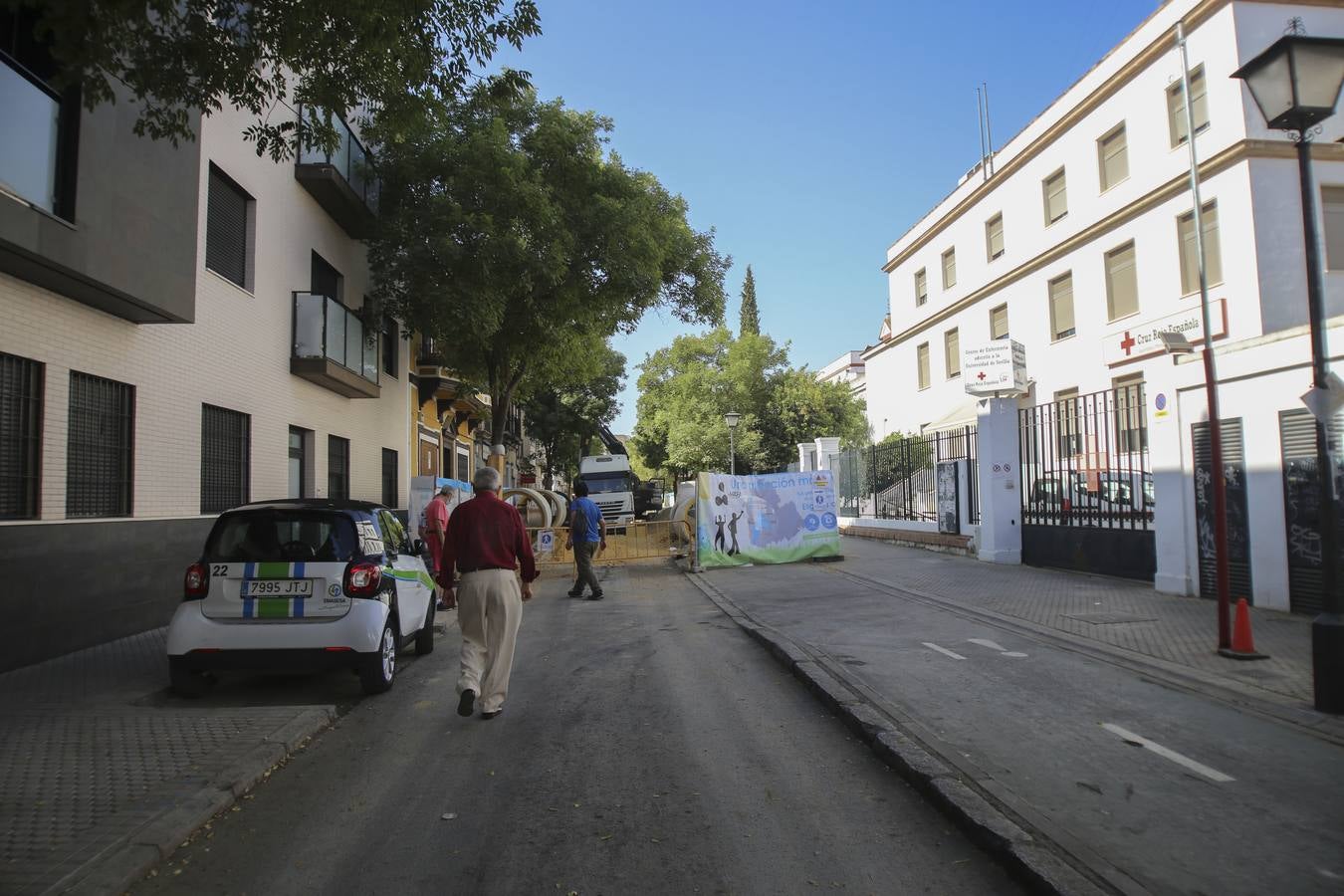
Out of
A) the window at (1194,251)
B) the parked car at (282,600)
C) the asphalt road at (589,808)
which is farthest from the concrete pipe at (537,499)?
the window at (1194,251)

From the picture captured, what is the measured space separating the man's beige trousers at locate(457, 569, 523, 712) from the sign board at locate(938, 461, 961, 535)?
13.0 metres

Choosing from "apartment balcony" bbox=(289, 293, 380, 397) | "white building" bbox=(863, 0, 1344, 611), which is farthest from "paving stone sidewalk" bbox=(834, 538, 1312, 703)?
"apartment balcony" bbox=(289, 293, 380, 397)

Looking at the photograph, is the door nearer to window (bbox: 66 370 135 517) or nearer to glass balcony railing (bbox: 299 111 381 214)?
window (bbox: 66 370 135 517)

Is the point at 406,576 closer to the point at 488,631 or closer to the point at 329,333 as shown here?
the point at 488,631

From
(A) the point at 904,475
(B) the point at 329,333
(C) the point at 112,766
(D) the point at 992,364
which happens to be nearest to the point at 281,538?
(C) the point at 112,766

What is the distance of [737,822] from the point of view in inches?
158

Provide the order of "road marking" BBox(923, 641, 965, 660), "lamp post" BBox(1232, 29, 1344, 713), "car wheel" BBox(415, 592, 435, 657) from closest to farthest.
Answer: "lamp post" BBox(1232, 29, 1344, 713), "road marking" BBox(923, 641, 965, 660), "car wheel" BBox(415, 592, 435, 657)

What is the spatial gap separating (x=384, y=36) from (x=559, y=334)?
11.9 m

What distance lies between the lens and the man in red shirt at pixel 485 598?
603 cm

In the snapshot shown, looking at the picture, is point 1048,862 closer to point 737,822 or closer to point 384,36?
point 737,822

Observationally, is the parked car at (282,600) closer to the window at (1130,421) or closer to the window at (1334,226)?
the window at (1130,421)

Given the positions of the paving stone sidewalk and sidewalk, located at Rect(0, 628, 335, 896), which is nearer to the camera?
sidewalk, located at Rect(0, 628, 335, 896)

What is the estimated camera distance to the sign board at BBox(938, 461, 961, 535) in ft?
56.0

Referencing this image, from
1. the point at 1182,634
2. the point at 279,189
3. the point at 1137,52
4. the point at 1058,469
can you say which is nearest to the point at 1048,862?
the point at 1182,634
